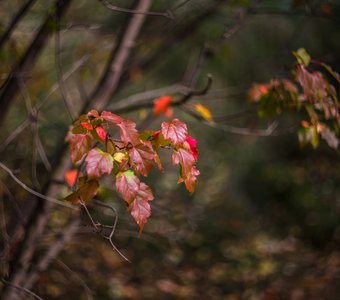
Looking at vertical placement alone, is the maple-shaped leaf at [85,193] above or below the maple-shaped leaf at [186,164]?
below

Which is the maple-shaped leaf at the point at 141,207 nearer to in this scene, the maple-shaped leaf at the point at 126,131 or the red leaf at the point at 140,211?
the red leaf at the point at 140,211

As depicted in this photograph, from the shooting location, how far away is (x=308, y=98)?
69.3 inches

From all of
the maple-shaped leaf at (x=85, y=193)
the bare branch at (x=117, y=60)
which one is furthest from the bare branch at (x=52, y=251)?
the maple-shaped leaf at (x=85, y=193)

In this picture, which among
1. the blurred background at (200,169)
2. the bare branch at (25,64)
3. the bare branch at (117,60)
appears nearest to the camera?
the bare branch at (25,64)

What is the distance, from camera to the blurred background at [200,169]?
2896 millimetres

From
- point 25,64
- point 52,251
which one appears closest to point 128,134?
point 25,64

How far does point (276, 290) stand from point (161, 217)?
1.62 metres

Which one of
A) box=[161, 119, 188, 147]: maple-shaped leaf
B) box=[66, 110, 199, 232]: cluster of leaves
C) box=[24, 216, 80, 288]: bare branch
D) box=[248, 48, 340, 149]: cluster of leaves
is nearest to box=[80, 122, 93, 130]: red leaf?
box=[66, 110, 199, 232]: cluster of leaves

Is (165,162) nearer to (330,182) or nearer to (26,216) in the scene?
(330,182)

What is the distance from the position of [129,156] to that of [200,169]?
5.05 meters

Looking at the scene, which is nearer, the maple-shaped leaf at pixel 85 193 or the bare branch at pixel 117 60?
the maple-shaped leaf at pixel 85 193

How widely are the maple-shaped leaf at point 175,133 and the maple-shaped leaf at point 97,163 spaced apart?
215 mm

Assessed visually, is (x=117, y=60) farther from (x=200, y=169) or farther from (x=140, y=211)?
(x=200, y=169)

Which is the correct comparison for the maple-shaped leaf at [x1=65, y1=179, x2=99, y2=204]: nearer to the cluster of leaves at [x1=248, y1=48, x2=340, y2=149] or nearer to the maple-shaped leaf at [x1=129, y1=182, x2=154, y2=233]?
the maple-shaped leaf at [x1=129, y1=182, x2=154, y2=233]
